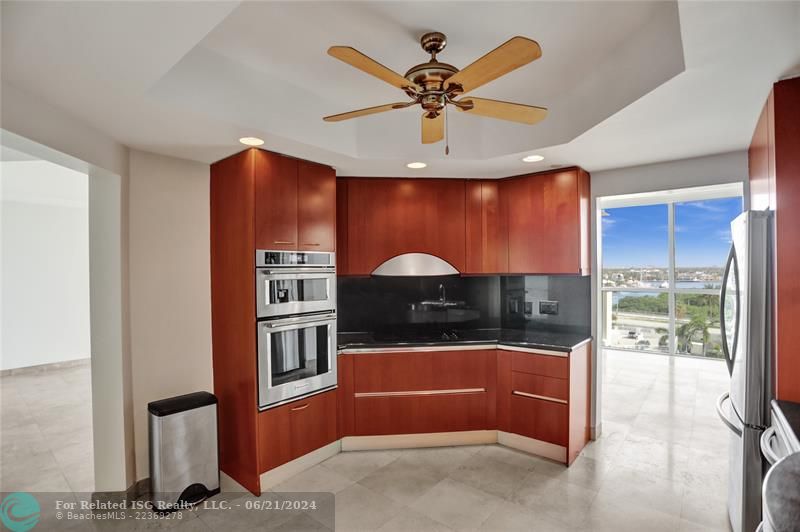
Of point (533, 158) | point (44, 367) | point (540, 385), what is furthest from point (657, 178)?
point (44, 367)

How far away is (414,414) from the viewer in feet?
11.1

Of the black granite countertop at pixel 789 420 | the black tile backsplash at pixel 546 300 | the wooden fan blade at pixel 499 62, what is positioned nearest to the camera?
the wooden fan blade at pixel 499 62

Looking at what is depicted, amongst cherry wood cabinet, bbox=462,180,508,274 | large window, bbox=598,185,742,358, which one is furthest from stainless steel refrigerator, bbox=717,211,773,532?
large window, bbox=598,185,742,358

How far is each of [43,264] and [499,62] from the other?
7.25m

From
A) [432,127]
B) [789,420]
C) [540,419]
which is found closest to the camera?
[789,420]

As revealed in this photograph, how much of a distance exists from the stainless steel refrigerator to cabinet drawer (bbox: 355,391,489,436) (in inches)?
69.9

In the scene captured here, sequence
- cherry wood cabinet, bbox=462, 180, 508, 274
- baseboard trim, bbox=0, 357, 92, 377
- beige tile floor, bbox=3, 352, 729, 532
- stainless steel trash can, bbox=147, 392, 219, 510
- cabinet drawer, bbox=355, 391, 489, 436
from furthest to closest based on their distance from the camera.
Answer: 1. baseboard trim, bbox=0, 357, 92, 377
2. cherry wood cabinet, bbox=462, 180, 508, 274
3. cabinet drawer, bbox=355, 391, 489, 436
4. stainless steel trash can, bbox=147, 392, 219, 510
5. beige tile floor, bbox=3, 352, 729, 532

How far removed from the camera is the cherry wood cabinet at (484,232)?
3.69 metres

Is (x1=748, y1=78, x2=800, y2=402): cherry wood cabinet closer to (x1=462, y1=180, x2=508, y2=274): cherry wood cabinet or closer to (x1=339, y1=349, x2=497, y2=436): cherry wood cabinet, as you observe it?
(x1=339, y1=349, x2=497, y2=436): cherry wood cabinet

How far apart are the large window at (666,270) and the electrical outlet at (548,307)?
7.75 ft

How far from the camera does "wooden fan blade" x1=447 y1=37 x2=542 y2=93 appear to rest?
51.4 inches

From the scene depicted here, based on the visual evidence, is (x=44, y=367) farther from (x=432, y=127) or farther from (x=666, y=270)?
(x=666, y=270)

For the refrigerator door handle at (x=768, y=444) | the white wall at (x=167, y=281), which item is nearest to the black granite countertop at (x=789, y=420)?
the refrigerator door handle at (x=768, y=444)

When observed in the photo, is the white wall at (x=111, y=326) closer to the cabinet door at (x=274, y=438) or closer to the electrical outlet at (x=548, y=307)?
the cabinet door at (x=274, y=438)
